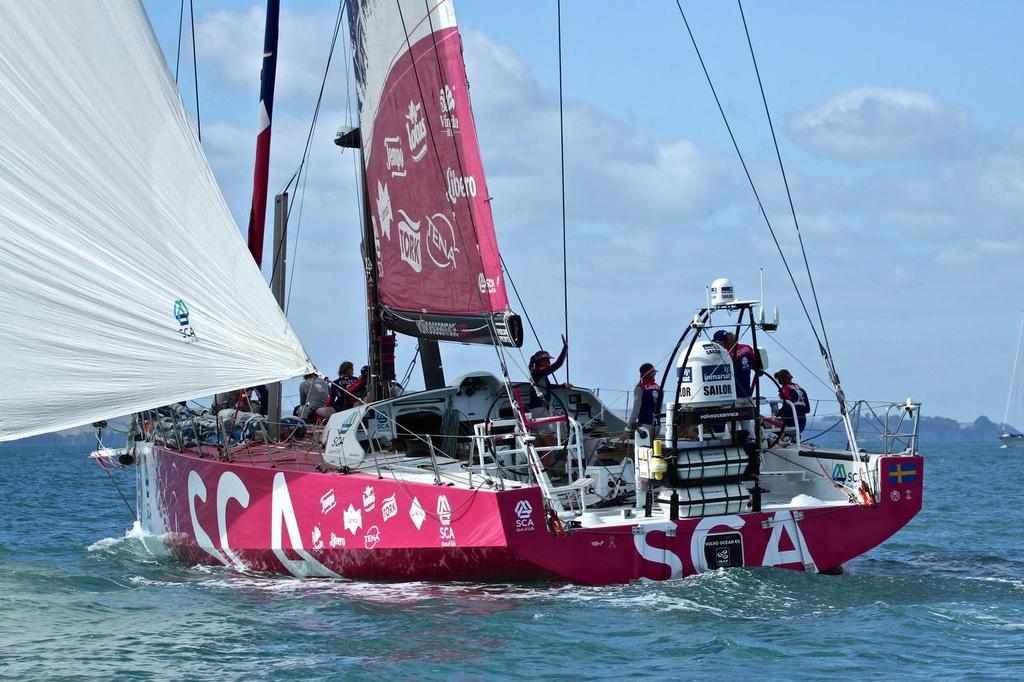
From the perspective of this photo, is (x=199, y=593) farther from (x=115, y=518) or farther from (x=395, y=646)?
(x=115, y=518)

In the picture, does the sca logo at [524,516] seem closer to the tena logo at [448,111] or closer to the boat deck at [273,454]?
the boat deck at [273,454]

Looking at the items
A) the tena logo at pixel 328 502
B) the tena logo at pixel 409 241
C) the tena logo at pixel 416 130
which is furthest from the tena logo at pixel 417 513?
the tena logo at pixel 416 130

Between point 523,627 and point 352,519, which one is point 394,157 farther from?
point 523,627

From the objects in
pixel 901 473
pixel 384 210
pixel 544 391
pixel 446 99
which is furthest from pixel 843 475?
pixel 384 210

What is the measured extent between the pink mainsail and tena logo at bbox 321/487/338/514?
204 centimetres

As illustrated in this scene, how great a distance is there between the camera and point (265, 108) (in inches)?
648

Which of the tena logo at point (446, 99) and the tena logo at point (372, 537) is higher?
the tena logo at point (446, 99)

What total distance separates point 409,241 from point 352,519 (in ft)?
11.5

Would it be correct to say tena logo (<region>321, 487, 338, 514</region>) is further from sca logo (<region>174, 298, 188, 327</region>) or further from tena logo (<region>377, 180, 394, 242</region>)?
tena logo (<region>377, 180, 394, 242</region>)

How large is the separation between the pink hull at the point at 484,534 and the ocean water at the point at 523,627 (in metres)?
0.18

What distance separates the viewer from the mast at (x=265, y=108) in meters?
16.3

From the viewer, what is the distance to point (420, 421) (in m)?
12.8

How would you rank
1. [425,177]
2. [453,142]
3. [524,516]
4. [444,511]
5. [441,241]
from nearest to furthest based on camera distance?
[524,516], [444,511], [453,142], [441,241], [425,177]

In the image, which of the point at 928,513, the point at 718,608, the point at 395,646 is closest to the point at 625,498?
the point at 718,608
